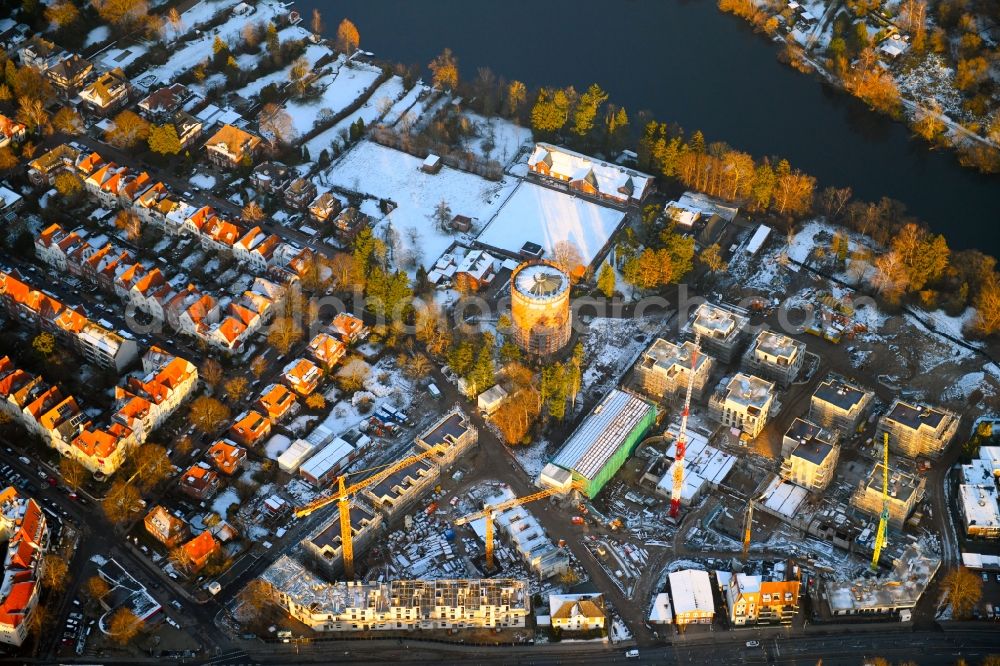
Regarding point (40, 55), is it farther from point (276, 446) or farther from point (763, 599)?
point (763, 599)

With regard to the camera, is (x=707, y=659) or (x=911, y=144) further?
(x=911, y=144)

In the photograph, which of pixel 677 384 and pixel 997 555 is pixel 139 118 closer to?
pixel 677 384

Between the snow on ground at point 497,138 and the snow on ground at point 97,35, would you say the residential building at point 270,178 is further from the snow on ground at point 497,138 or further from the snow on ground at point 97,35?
Result: the snow on ground at point 97,35

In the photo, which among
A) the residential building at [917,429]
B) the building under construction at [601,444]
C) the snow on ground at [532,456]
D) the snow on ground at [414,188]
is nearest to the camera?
the building under construction at [601,444]

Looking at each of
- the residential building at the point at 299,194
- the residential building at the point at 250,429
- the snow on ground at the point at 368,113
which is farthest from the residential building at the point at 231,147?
the residential building at the point at 250,429

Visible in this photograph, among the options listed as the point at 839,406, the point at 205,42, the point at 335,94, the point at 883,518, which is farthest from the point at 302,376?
the point at 205,42

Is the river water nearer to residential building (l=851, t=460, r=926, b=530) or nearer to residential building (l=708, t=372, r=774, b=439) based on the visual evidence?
residential building (l=708, t=372, r=774, b=439)

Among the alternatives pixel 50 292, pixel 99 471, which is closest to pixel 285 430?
pixel 99 471
